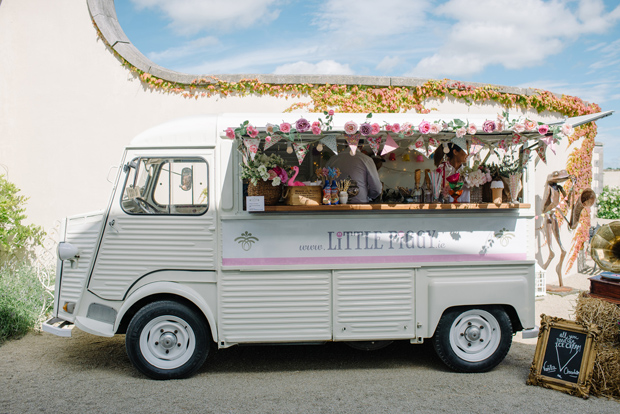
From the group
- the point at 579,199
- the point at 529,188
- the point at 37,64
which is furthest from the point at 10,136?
the point at 579,199

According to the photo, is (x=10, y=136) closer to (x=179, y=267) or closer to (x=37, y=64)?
(x=37, y=64)

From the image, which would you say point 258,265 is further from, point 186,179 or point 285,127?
point 285,127

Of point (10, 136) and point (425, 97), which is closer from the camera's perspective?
point (10, 136)

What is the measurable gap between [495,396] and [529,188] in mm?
2099

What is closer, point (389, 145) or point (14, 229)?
point (389, 145)

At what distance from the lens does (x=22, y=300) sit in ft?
20.9

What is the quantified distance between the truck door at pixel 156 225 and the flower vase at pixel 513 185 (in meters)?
3.02

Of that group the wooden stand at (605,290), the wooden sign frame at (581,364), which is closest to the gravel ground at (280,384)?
the wooden sign frame at (581,364)

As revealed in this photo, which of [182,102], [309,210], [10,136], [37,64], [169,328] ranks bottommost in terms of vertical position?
[169,328]

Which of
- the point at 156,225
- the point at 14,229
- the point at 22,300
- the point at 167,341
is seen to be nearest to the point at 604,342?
the point at 167,341

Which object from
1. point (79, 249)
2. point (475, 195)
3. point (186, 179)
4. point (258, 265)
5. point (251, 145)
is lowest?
point (258, 265)

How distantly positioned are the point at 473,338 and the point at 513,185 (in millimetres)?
1616

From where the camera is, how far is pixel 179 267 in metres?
4.60

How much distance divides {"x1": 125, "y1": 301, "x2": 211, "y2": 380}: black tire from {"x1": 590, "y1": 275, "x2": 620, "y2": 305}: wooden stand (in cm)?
404
